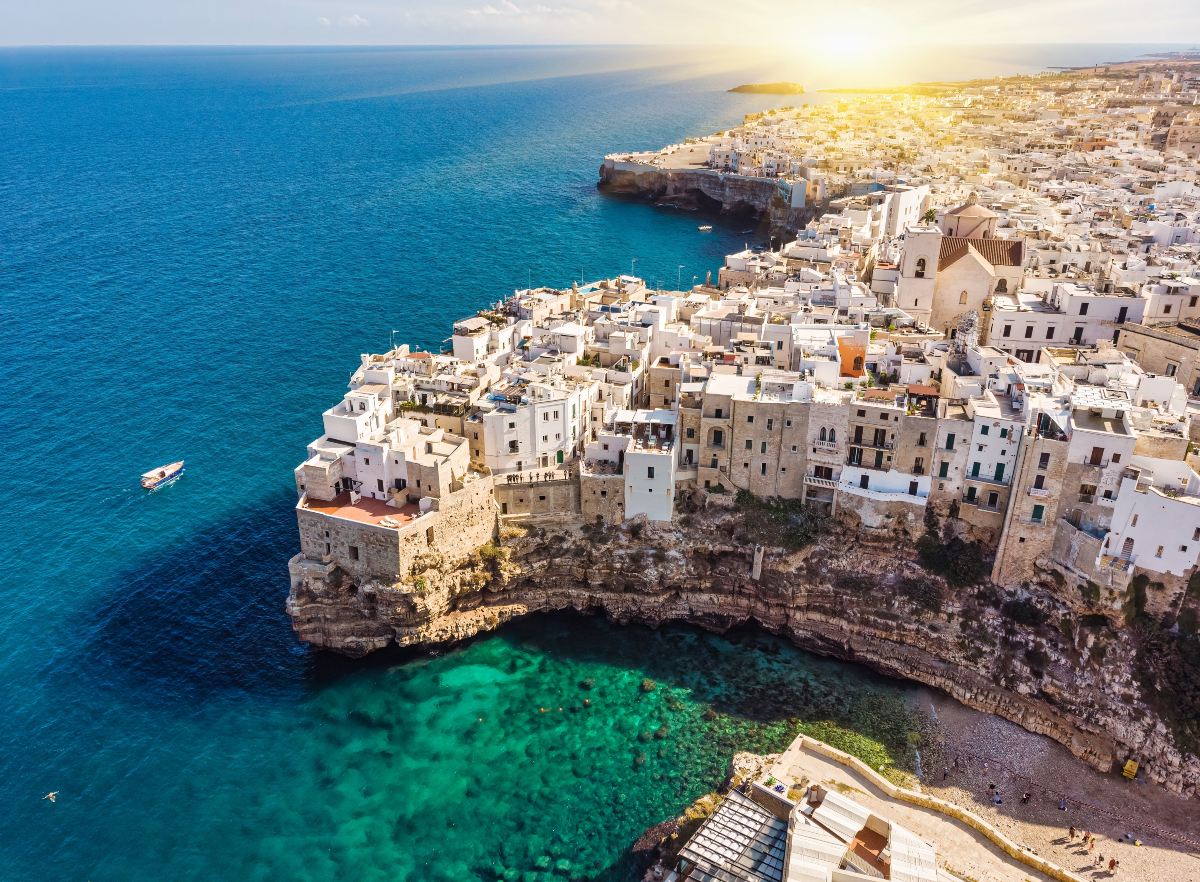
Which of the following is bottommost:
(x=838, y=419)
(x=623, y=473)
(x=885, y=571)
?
(x=885, y=571)

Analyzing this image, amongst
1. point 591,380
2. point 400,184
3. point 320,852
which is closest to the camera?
point 320,852

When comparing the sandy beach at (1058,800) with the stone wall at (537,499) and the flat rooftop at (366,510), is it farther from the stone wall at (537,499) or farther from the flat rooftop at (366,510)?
the flat rooftop at (366,510)

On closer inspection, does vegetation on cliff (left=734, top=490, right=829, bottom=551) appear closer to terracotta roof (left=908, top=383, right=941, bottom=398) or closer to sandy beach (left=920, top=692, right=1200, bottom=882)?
terracotta roof (left=908, top=383, right=941, bottom=398)

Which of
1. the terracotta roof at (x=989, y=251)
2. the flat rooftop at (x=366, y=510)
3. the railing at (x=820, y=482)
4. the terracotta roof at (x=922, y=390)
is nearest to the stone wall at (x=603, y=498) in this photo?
the flat rooftop at (x=366, y=510)

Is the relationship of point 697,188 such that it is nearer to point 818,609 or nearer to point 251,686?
point 818,609

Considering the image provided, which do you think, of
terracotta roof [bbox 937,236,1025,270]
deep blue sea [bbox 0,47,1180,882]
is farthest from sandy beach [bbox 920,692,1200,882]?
terracotta roof [bbox 937,236,1025,270]

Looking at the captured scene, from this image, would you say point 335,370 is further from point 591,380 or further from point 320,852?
point 320,852

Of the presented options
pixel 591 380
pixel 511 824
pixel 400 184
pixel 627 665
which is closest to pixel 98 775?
pixel 511 824
